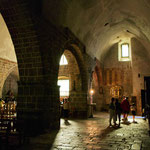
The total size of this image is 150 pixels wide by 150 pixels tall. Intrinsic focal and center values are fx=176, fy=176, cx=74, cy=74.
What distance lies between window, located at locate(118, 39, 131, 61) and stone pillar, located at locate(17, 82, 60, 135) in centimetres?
1154

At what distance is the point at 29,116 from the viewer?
628cm

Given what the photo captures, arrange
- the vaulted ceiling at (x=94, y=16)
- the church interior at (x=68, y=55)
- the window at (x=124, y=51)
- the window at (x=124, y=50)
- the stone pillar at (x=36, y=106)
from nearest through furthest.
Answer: the stone pillar at (x=36, y=106) < the church interior at (x=68, y=55) < the vaulted ceiling at (x=94, y=16) < the window at (x=124, y=51) < the window at (x=124, y=50)

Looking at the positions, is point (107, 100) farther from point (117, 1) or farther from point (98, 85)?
point (117, 1)

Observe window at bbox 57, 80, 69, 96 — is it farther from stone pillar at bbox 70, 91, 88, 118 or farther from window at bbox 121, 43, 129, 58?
window at bbox 121, 43, 129, 58

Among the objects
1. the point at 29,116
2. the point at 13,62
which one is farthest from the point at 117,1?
the point at 13,62

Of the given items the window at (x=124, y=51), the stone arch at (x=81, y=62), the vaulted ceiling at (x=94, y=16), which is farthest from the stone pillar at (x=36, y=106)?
the window at (x=124, y=51)

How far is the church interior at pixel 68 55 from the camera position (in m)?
6.26

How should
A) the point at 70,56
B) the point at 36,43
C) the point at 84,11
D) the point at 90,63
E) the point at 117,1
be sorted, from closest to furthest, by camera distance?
the point at 36,43, the point at 84,11, the point at 117,1, the point at 70,56, the point at 90,63

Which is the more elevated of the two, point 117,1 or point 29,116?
point 117,1

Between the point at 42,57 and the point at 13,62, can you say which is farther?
the point at 13,62

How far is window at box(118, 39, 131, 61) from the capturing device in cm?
1658

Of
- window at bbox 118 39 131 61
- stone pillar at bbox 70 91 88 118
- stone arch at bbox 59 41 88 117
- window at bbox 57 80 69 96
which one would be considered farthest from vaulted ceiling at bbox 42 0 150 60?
window at bbox 57 80 69 96

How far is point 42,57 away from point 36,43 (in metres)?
0.54

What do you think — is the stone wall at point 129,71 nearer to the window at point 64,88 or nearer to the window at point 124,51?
the window at point 124,51
